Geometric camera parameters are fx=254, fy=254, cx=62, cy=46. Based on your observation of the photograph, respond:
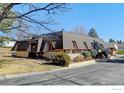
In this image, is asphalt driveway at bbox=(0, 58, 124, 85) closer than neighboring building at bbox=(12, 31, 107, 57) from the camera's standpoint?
Yes

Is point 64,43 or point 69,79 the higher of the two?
point 64,43

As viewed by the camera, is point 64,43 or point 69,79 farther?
point 64,43

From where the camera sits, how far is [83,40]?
42.7 feet

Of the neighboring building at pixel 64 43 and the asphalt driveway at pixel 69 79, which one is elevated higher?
the neighboring building at pixel 64 43

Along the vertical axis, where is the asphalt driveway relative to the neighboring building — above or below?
below

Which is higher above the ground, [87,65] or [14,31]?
[14,31]

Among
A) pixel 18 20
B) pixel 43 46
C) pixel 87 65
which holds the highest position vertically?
pixel 18 20

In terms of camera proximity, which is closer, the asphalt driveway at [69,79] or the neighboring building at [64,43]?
the asphalt driveway at [69,79]

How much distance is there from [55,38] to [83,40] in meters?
1.66

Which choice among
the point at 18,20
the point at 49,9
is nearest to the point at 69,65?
the point at 18,20

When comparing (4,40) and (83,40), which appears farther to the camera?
(4,40)
